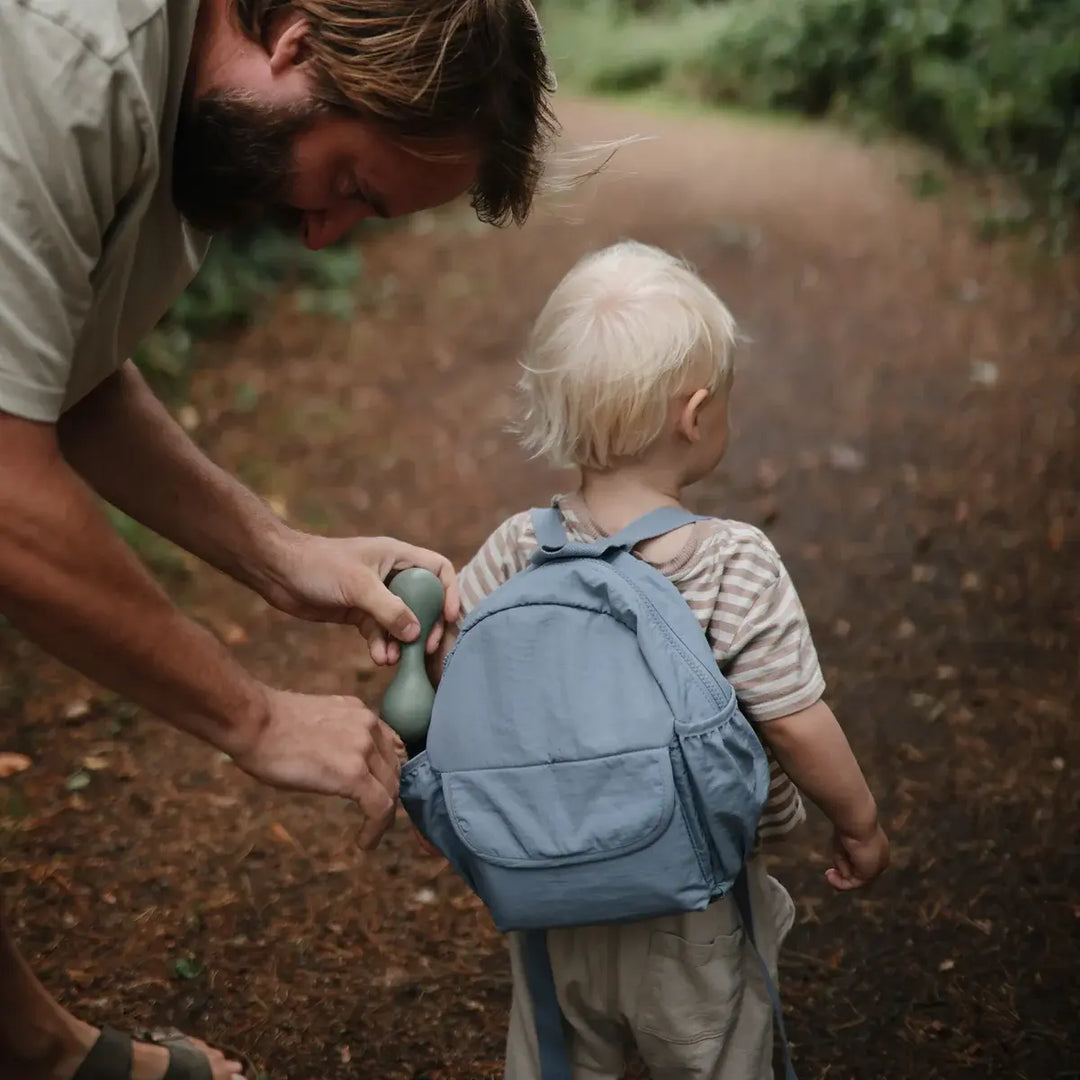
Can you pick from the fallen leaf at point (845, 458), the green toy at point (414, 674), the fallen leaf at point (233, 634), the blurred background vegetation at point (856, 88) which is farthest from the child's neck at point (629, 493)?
the blurred background vegetation at point (856, 88)

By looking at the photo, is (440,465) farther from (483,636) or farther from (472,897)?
(483,636)

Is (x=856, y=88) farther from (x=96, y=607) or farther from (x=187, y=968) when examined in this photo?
(x=96, y=607)

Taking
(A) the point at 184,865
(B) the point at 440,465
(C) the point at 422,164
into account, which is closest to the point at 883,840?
(C) the point at 422,164

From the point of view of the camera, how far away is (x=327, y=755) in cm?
183

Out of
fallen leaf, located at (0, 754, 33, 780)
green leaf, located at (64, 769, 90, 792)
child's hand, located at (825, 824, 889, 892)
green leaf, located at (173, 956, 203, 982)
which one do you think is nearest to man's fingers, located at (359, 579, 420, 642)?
child's hand, located at (825, 824, 889, 892)

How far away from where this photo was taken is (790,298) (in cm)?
627

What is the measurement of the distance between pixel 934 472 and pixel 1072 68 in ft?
11.3

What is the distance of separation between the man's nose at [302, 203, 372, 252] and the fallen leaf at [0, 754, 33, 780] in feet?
7.38

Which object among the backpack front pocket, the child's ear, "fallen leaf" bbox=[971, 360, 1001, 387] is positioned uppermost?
the child's ear

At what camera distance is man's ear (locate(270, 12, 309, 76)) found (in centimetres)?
175

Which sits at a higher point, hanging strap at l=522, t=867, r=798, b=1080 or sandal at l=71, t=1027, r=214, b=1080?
hanging strap at l=522, t=867, r=798, b=1080

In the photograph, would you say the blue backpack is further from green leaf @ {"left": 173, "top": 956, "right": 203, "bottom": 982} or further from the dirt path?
green leaf @ {"left": 173, "top": 956, "right": 203, "bottom": 982}

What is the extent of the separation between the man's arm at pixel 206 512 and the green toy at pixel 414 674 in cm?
6

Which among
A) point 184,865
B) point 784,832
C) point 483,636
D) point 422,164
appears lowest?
point 184,865
